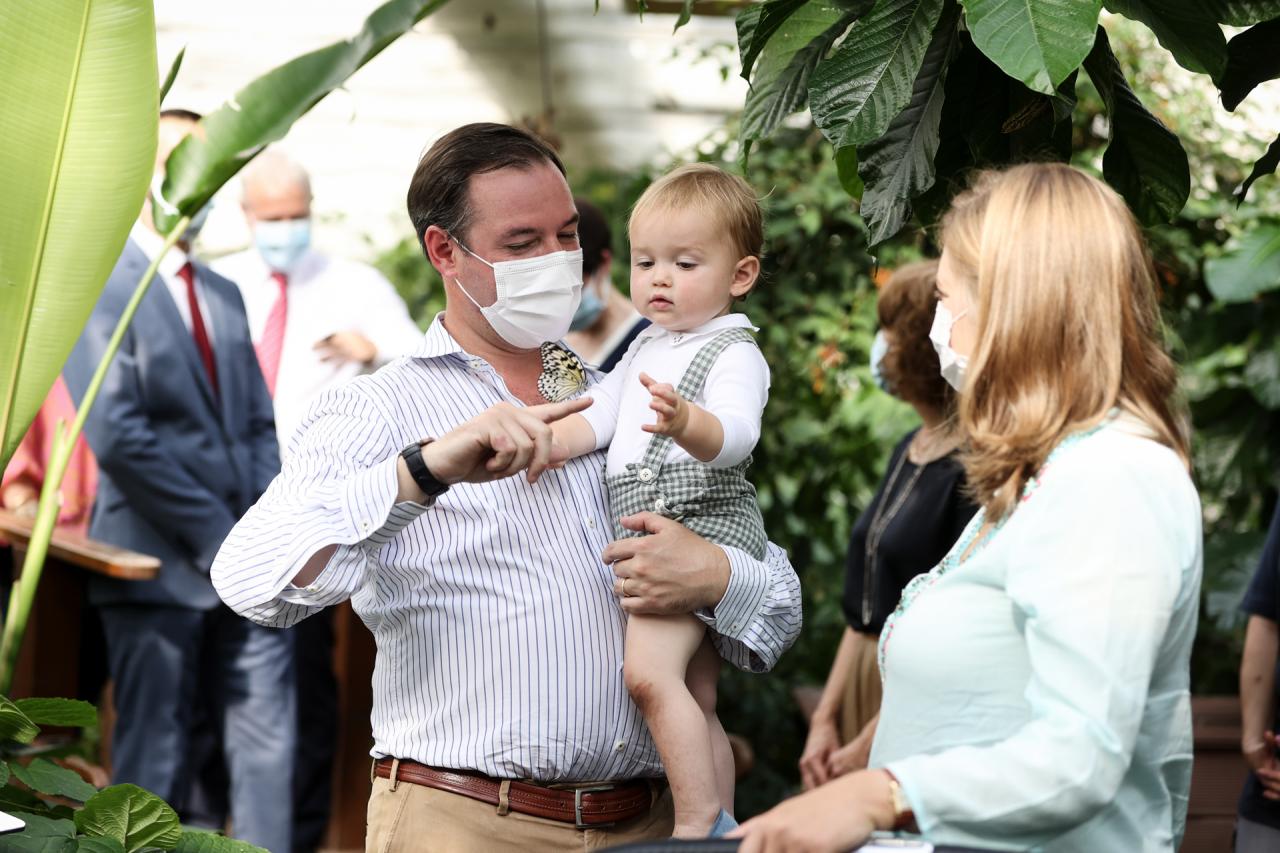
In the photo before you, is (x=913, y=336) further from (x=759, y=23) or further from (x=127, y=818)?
(x=127, y=818)

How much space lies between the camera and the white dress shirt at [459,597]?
89.5 inches

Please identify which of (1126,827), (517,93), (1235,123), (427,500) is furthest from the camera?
(517,93)

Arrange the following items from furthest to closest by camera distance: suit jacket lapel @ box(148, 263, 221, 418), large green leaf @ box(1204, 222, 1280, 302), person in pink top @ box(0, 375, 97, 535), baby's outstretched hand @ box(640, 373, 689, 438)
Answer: large green leaf @ box(1204, 222, 1280, 302), person in pink top @ box(0, 375, 97, 535), suit jacket lapel @ box(148, 263, 221, 418), baby's outstretched hand @ box(640, 373, 689, 438)

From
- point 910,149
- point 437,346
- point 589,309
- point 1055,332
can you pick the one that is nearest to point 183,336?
point 589,309

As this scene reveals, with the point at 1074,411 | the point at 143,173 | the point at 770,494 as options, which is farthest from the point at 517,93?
the point at 1074,411

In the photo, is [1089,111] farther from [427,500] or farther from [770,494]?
[427,500]

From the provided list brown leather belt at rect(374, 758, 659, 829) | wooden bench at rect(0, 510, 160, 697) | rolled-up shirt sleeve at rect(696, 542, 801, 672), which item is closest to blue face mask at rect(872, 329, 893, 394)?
rolled-up shirt sleeve at rect(696, 542, 801, 672)

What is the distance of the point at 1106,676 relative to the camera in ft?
5.32

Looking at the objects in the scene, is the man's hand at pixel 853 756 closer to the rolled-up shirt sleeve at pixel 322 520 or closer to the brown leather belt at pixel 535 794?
the brown leather belt at pixel 535 794

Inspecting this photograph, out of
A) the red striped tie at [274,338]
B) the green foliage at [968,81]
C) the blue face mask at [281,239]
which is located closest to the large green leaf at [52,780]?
the green foliage at [968,81]

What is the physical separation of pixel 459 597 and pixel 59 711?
62 centimetres

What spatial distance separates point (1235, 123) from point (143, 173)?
206 inches

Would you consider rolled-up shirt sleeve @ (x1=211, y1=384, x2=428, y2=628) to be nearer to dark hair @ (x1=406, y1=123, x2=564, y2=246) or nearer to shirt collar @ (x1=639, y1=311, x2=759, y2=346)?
dark hair @ (x1=406, y1=123, x2=564, y2=246)

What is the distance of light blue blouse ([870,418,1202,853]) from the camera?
1630 millimetres
